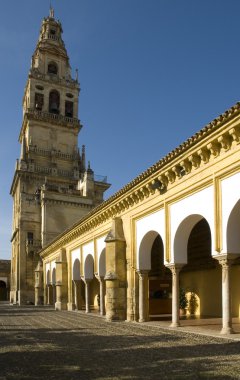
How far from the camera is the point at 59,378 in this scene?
6.83 meters

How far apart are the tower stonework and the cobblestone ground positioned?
3079 cm

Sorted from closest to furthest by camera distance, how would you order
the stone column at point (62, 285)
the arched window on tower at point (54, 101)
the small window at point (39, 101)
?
the stone column at point (62, 285)
the small window at point (39, 101)
the arched window on tower at point (54, 101)

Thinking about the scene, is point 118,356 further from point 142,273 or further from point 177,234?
point 142,273

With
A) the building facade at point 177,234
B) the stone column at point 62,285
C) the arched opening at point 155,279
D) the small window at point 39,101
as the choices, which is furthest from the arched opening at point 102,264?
the small window at point 39,101

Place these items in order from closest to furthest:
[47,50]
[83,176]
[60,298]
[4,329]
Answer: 1. [4,329]
2. [60,298]
3. [83,176]
4. [47,50]

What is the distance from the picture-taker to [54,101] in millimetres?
51062

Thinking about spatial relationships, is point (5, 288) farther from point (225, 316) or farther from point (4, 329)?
point (225, 316)

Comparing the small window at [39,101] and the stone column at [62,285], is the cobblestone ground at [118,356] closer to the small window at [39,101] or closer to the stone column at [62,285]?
the stone column at [62,285]

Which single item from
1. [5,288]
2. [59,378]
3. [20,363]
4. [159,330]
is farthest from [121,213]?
[5,288]

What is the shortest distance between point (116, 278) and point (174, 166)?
6.11 meters

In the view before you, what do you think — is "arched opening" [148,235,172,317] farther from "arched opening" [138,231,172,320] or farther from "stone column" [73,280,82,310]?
"stone column" [73,280,82,310]

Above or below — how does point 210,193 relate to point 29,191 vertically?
below

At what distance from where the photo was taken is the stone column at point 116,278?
17.9 meters

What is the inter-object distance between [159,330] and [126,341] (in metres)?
2.68
